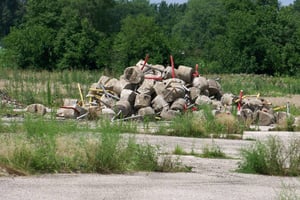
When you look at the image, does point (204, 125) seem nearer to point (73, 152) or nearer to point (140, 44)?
point (73, 152)

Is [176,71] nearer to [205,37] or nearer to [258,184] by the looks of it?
[258,184]

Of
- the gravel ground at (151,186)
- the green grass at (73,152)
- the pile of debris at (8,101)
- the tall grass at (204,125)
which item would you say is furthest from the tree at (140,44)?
the gravel ground at (151,186)

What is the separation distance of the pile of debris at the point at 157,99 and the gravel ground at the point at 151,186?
1197 cm

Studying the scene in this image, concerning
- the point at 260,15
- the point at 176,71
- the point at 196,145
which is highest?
the point at 260,15

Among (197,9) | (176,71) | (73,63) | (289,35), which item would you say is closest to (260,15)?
(289,35)

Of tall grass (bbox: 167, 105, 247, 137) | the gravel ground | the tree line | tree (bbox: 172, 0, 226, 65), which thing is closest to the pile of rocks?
tall grass (bbox: 167, 105, 247, 137)

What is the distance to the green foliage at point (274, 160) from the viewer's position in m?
14.4

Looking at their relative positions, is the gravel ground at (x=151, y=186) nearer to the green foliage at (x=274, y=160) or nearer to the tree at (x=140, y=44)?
the green foliage at (x=274, y=160)

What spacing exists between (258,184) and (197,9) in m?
145

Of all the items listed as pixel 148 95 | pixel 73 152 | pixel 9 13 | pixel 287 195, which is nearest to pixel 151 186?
pixel 73 152

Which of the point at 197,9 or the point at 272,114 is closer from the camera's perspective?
the point at 272,114

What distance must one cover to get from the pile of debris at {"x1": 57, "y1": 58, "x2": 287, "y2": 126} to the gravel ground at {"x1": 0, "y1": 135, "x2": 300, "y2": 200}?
1197 cm

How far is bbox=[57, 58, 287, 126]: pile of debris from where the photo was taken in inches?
1077

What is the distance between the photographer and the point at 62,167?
13164 mm
